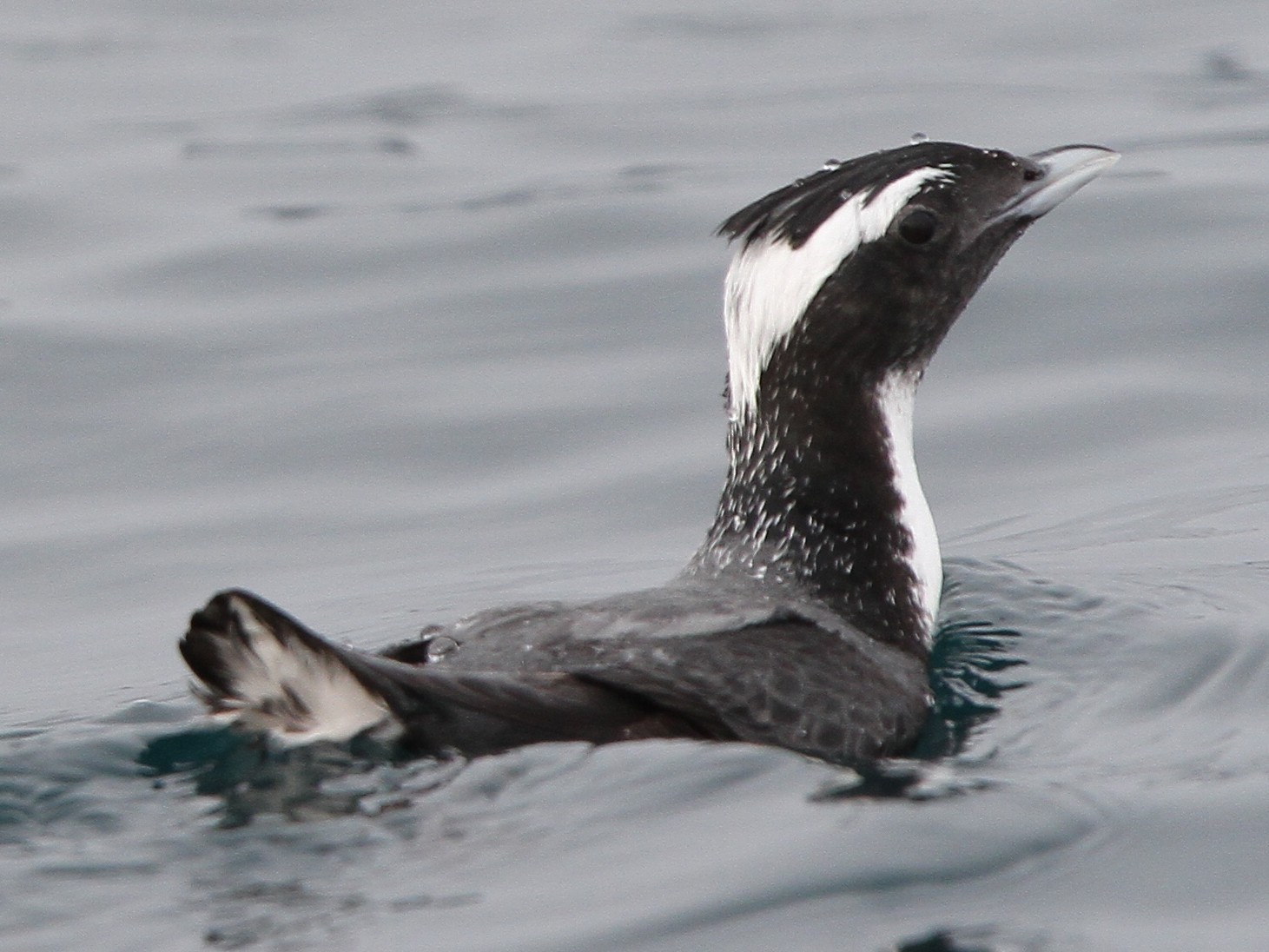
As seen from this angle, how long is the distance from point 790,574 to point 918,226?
113 centimetres

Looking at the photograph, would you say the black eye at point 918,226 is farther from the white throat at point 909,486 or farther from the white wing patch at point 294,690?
the white wing patch at point 294,690

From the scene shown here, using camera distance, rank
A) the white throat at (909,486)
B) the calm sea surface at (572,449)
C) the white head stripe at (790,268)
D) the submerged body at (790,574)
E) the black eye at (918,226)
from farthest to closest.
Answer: the white throat at (909,486)
the black eye at (918,226)
the white head stripe at (790,268)
the submerged body at (790,574)
the calm sea surface at (572,449)

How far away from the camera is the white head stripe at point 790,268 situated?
7.27 metres

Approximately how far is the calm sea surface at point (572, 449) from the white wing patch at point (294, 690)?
0.37 ft

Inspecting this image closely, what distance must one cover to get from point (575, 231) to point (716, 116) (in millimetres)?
2668

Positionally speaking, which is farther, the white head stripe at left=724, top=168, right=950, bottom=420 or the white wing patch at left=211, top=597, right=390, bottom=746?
the white head stripe at left=724, top=168, right=950, bottom=420

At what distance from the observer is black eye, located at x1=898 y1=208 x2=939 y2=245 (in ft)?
24.4

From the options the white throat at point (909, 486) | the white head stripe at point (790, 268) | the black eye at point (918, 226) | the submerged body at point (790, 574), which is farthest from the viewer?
the white throat at point (909, 486)

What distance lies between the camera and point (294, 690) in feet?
19.7

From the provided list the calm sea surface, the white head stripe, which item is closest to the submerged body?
the white head stripe

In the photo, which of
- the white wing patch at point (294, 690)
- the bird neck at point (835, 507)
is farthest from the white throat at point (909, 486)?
the white wing patch at point (294, 690)

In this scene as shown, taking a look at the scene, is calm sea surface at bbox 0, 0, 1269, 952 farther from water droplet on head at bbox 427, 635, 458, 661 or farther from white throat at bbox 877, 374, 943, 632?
water droplet on head at bbox 427, 635, 458, 661

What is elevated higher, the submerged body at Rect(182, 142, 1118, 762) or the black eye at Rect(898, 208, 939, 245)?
the black eye at Rect(898, 208, 939, 245)

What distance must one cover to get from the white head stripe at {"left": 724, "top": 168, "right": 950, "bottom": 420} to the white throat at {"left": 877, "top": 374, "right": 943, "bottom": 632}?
439mm
